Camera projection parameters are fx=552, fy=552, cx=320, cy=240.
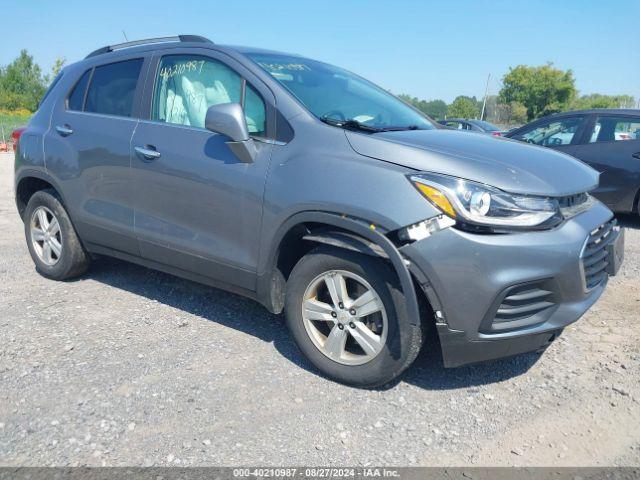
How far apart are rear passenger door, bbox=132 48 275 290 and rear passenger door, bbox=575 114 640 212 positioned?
5.47 metres

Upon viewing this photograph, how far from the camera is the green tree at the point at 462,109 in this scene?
61.8m

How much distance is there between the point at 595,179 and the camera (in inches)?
126

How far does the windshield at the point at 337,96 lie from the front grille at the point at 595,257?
128 centimetres

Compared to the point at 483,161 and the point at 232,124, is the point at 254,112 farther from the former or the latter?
the point at 483,161

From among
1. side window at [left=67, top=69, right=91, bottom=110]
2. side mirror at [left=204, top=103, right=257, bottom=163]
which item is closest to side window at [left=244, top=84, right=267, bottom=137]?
side mirror at [left=204, top=103, right=257, bottom=163]

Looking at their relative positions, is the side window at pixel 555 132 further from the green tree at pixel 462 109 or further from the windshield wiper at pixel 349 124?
the green tree at pixel 462 109

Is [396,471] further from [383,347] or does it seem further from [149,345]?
[149,345]

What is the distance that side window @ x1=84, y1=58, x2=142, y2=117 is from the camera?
3992mm

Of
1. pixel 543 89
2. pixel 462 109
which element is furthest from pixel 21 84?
pixel 543 89

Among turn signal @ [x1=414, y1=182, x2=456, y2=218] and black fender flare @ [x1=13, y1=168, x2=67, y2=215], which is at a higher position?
turn signal @ [x1=414, y1=182, x2=456, y2=218]

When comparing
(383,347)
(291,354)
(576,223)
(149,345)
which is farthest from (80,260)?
(576,223)

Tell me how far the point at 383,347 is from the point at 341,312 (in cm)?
29

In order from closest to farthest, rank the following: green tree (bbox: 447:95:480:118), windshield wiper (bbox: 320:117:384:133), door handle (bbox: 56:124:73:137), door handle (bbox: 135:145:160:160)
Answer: windshield wiper (bbox: 320:117:384:133) → door handle (bbox: 135:145:160:160) → door handle (bbox: 56:124:73:137) → green tree (bbox: 447:95:480:118)

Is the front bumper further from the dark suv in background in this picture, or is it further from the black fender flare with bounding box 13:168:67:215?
the dark suv in background
